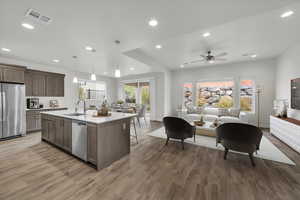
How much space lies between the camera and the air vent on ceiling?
187cm

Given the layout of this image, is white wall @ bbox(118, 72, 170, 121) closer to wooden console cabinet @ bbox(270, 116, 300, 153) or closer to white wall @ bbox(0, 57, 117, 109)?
white wall @ bbox(0, 57, 117, 109)

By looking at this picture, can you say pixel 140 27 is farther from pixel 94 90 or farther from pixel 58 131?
pixel 94 90

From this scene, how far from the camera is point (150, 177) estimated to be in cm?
201

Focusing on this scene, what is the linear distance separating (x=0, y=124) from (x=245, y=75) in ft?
30.2

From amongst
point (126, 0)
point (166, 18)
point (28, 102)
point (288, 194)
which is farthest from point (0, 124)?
point (288, 194)

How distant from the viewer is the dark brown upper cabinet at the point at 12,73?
3.65 metres

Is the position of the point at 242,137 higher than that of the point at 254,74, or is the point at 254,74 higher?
the point at 254,74

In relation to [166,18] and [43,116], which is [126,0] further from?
[43,116]

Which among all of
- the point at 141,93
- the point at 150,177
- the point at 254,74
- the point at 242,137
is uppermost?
the point at 254,74

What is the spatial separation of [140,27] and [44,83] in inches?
194

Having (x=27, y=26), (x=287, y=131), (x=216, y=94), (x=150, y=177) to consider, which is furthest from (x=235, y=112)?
(x=27, y=26)

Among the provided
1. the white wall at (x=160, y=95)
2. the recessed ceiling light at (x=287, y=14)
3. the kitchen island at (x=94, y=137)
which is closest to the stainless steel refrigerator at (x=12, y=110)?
the kitchen island at (x=94, y=137)

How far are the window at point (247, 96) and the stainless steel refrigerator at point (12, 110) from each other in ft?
28.7

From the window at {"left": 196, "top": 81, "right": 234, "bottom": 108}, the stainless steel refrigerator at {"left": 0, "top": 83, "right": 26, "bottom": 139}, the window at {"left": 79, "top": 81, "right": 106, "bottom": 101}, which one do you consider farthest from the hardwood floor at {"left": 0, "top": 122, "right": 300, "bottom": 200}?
the window at {"left": 79, "top": 81, "right": 106, "bottom": 101}
